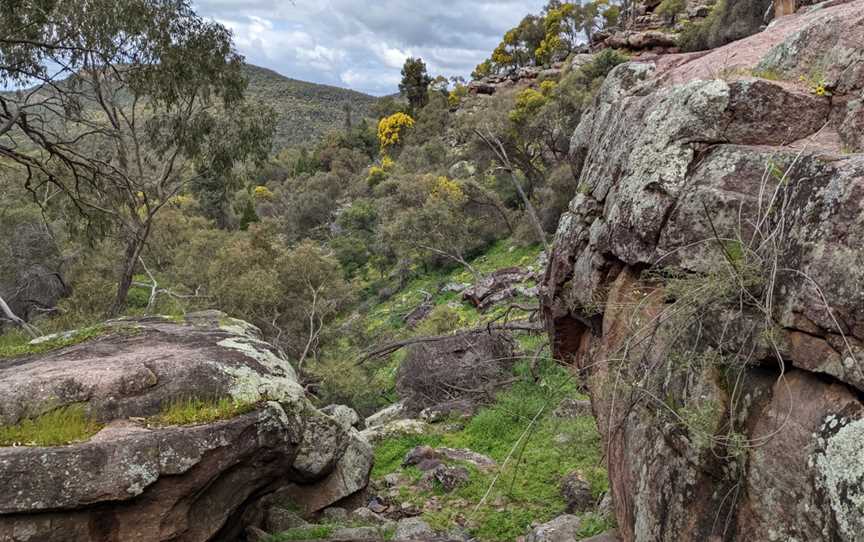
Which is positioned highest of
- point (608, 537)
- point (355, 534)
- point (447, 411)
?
point (608, 537)

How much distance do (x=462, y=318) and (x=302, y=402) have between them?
11331 mm

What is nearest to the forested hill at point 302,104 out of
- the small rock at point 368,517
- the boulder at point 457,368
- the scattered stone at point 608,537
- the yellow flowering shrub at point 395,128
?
the yellow flowering shrub at point 395,128

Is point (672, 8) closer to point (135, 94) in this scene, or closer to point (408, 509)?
point (135, 94)

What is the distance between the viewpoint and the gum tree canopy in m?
12.2

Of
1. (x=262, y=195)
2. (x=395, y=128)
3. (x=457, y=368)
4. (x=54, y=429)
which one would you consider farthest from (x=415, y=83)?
(x=54, y=429)

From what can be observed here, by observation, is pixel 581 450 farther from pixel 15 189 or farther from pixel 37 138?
pixel 15 189

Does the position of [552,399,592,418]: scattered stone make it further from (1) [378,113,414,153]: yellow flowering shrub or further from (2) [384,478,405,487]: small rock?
(1) [378,113,414,153]: yellow flowering shrub

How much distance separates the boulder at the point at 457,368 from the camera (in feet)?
41.8

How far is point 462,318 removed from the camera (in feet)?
59.5

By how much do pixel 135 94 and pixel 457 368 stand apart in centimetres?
1086

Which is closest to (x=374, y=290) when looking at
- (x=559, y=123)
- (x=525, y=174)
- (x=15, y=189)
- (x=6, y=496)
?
(x=525, y=174)

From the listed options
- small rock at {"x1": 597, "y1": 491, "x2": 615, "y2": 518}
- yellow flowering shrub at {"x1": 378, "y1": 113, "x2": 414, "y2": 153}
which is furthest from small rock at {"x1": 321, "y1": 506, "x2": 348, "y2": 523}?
yellow flowering shrub at {"x1": 378, "y1": 113, "x2": 414, "y2": 153}

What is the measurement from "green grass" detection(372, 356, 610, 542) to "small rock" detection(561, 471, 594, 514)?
95mm

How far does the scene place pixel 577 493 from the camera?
761 centimetres
